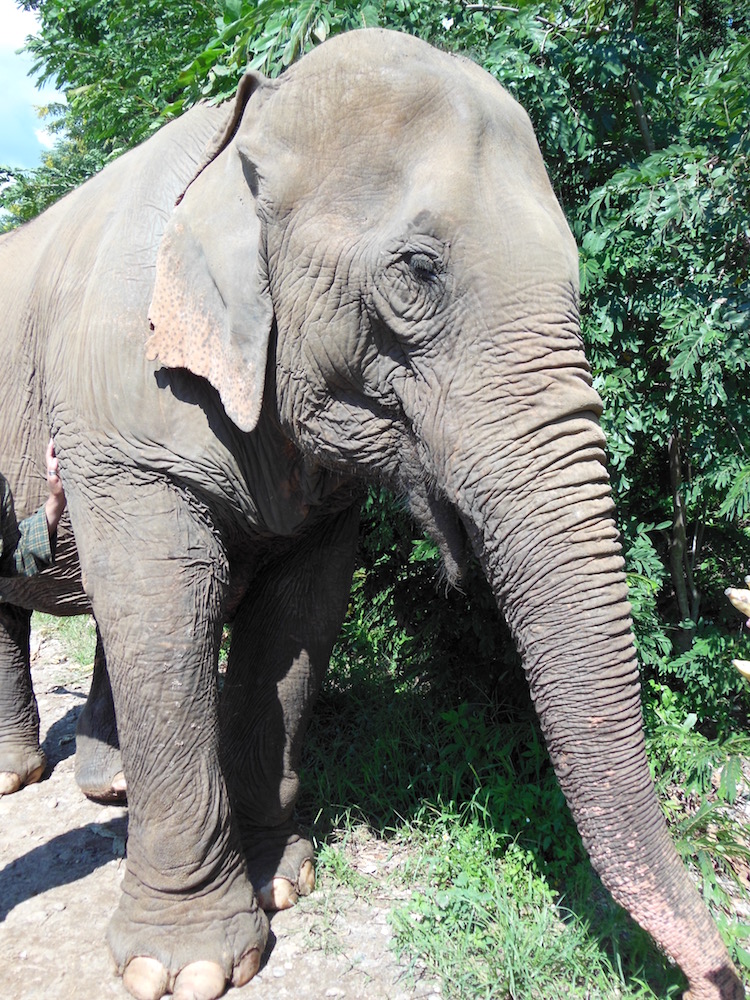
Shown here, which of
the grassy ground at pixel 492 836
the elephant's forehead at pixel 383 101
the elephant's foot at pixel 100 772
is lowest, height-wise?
the grassy ground at pixel 492 836

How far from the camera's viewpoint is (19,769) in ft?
13.9

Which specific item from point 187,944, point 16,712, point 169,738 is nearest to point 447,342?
point 169,738

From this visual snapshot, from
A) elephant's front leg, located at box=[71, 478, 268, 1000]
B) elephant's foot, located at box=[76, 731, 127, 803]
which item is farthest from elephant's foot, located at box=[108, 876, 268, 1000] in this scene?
elephant's foot, located at box=[76, 731, 127, 803]

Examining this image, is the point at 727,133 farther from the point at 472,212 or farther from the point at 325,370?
the point at 325,370

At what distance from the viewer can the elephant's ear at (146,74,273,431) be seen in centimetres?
245

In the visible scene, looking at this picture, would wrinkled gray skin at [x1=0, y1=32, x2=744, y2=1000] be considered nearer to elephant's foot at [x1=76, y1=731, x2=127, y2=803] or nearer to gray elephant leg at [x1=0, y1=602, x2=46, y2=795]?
→ elephant's foot at [x1=76, y1=731, x2=127, y2=803]

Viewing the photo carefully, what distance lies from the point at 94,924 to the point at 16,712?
1.40 metres

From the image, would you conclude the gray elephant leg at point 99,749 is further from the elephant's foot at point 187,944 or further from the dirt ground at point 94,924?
the elephant's foot at point 187,944

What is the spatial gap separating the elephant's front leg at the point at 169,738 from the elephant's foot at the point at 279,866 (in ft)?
0.98

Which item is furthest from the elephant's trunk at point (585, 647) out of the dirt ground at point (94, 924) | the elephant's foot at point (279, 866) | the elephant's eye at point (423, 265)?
the elephant's foot at point (279, 866)

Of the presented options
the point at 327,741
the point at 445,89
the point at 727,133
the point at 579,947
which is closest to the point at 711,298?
the point at 727,133

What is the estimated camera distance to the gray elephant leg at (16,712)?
13.9ft

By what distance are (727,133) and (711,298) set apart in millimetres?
601

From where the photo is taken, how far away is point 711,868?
3.11 metres
